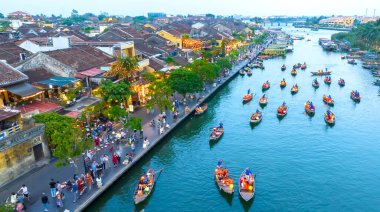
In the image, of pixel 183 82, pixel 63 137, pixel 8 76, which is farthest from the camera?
pixel 183 82

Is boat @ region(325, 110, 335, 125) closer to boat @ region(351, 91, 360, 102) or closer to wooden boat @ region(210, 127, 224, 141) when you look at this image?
boat @ region(351, 91, 360, 102)

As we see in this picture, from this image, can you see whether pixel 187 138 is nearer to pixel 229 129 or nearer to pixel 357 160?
pixel 229 129

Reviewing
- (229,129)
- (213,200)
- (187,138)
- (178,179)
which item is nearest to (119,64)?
(187,138)

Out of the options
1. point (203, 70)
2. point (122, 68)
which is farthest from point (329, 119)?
point (122, 68)

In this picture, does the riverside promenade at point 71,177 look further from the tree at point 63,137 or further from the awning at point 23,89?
the awning at point 23,89

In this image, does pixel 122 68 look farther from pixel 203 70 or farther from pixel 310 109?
pixel 310 109

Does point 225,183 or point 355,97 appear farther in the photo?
point 355,97

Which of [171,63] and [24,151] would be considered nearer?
[24,151]
